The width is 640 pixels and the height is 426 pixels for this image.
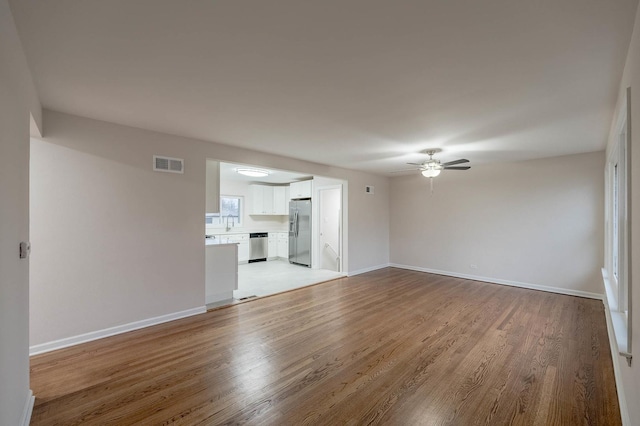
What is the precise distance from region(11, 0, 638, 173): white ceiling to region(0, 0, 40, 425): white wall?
0.79ft

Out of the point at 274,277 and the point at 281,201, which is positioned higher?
the point at 281,201

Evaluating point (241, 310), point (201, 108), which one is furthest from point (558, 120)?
point (241, 310)

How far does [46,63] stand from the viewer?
197cm

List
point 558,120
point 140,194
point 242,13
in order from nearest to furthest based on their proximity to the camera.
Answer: point 242,13
point 558,120
point 140,194

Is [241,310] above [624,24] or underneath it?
underneath

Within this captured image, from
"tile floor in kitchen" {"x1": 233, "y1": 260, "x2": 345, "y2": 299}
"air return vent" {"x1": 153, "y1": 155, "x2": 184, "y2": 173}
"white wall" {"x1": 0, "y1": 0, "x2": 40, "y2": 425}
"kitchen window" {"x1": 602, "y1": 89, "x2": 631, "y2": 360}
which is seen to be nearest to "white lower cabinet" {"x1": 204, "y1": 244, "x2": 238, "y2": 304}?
"tile floor in kitchen" {"x1": 233, "y1": 260, "x2": 345, "y2": 299}

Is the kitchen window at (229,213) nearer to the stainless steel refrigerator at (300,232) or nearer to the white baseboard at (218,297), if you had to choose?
the stainless steel refrigerator at (300,232)

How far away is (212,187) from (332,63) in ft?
10.2

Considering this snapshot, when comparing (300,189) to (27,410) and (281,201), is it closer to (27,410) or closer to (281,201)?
(281,201)

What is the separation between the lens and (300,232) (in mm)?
7633

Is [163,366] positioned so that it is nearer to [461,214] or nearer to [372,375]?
[372,375]

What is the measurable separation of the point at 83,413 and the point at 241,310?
2.17 meters

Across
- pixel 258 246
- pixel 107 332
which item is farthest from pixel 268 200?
pixel 107 332

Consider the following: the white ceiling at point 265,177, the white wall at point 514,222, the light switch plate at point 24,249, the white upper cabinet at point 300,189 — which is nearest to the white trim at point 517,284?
the white wall at point 514,222
